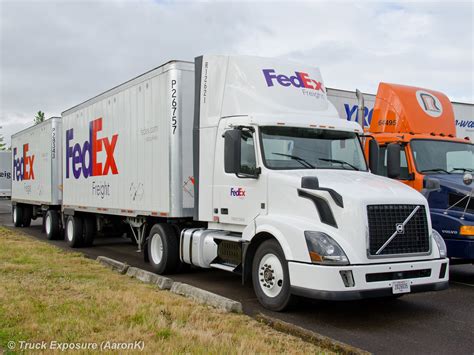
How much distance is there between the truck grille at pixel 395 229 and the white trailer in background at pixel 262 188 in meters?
0.02

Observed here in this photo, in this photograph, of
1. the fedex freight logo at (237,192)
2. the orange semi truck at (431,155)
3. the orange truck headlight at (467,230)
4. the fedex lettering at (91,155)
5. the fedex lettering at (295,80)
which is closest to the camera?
the fedex freight logo at (237,192)

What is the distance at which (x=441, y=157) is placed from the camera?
9.53 metres

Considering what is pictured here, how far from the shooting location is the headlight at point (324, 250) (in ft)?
19.9

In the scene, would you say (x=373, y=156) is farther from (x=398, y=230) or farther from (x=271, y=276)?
(x=271, y=276)

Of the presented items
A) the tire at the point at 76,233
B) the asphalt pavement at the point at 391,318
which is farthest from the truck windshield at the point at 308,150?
the tire at the point at 76,233

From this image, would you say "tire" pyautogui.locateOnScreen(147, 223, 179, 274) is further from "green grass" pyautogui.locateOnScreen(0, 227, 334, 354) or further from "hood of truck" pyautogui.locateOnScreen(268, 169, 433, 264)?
"hood of truck" pyautogui.locateOnScreen(268, 169, 433, 264)

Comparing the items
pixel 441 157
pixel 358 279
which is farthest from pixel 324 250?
pixel 441 157

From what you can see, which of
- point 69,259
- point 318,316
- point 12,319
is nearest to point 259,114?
point 318,316

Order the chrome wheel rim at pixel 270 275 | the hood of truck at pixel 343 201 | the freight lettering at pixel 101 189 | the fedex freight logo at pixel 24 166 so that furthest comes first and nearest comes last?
1. the fedex freight logo at pixel 24 166
2. the freight lettering at pixel 101 189
3. the chrome wheel rim at pixel 270 275
4. the hood of truck at pixel 343 201

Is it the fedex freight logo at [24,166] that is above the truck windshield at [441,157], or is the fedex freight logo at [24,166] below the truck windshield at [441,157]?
above

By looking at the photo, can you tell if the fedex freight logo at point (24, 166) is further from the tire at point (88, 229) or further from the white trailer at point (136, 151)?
the tire at point (88, 229)

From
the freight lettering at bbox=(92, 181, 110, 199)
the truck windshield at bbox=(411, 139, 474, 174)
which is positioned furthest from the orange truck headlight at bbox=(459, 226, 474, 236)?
the freight lettering at bbox=(92, 181, 110, 199)

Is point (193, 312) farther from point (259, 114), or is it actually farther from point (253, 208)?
point (259, 114)

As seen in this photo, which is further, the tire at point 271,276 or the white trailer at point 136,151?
the white trailer at point 136,151
